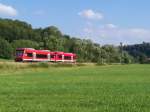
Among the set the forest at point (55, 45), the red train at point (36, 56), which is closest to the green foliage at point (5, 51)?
the forest at point (55, 45)

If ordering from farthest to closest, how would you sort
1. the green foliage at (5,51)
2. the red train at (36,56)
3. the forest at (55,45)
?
the forest at (55,45) < the green foliage at (5,51) < the red train at (36,56)

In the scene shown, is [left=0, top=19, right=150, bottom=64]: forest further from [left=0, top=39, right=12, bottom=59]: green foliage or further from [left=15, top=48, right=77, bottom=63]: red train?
[left=15, top=48, right=77, bottom=63]: red train

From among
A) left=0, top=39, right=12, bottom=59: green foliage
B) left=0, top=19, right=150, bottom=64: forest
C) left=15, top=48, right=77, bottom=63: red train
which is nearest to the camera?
left=15, top=48, right=77, bottom=63: red train

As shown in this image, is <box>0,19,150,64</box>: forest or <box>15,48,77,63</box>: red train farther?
<box>0,19,150,64</box>: forest

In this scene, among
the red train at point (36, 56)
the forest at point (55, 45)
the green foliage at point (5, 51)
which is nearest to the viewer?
the red train at point (36, 56)

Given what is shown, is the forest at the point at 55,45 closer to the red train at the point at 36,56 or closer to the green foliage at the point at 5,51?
the green foliage at the point at 5,51

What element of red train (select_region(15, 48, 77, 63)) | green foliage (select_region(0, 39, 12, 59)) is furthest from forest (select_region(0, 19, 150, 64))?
red train (select_region(15, 48, 77, 63))

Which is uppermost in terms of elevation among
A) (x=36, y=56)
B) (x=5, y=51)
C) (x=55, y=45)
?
(x=55, y=45)

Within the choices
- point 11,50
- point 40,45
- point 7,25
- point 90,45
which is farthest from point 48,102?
point 7,25

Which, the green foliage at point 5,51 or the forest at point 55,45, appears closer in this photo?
the green foliage at point 5,51

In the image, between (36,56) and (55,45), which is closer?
(36,56)

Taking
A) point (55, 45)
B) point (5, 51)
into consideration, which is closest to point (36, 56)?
point (5, 51)

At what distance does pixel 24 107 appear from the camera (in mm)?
15195

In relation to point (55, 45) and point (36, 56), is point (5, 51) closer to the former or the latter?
point (55, 45)
